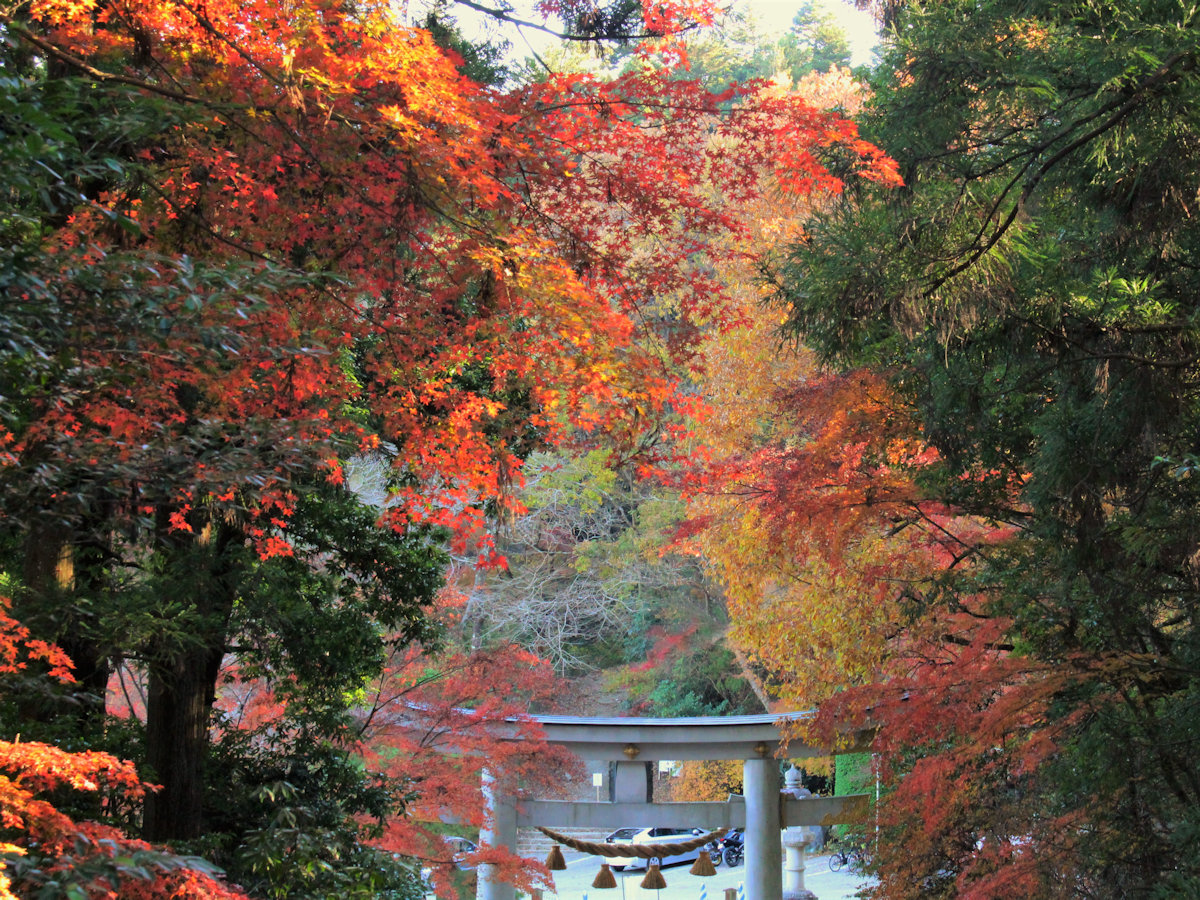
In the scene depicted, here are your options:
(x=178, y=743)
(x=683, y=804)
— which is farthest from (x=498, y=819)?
(x=178, y=743)

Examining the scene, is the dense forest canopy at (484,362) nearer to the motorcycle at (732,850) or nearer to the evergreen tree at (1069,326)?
the evergreen tree at (1069,326)

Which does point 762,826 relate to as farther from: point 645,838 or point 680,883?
point 645,838

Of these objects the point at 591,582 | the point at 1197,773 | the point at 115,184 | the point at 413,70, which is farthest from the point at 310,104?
the point at 591,582

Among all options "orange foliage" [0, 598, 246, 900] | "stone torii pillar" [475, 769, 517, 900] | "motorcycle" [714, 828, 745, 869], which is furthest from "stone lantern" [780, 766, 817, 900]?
"orange foliage" [0, 598, 246, 900]

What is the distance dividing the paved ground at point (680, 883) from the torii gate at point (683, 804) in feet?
13.0

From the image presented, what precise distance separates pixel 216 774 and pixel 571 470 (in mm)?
10181

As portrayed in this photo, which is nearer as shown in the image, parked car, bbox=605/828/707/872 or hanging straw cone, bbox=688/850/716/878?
hanging straw cone, bbox=688/850/716/878

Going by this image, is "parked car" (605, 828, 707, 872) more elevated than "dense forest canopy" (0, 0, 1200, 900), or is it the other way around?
"dense forest canopy" (0, 0, 1200, 900)

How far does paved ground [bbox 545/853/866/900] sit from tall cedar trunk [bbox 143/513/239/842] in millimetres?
10263

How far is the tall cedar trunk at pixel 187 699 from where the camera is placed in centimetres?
577

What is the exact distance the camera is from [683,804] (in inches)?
446

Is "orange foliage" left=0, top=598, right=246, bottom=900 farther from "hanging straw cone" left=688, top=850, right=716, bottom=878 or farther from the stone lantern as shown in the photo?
the stone lantern

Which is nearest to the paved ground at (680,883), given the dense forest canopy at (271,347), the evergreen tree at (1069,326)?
the dense forest canopy at (271,347)

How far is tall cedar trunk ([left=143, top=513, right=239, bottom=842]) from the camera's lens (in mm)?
5770
